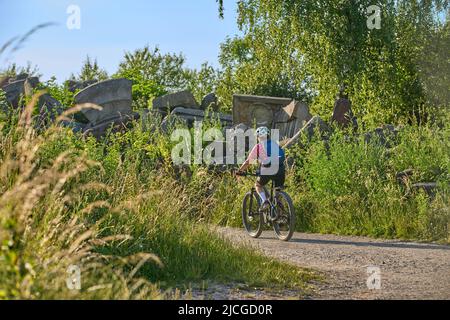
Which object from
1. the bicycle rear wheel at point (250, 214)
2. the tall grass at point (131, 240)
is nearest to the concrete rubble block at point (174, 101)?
the bicycle rear wheel at point (250, 214)

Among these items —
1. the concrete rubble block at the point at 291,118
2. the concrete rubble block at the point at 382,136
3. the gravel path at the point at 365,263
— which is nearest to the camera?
the gravel path at the point at 365,263

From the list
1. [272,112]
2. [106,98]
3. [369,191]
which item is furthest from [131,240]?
[272,112]

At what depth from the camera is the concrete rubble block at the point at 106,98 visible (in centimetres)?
2081

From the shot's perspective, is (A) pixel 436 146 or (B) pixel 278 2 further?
(B) pixel 278 2

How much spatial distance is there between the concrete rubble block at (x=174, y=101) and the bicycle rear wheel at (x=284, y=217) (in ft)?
33.3

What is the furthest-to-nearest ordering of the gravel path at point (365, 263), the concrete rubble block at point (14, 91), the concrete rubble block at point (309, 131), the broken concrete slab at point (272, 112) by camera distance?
the broken concrete slab at point (272, 112), the concrete rubble block at point (14, 91), the concrete rubble block at point (309, 131), the gravel path at point (365, 263)

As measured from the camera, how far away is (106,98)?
2092 cm

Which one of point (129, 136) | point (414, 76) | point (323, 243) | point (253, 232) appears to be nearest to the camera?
point (323, 243)

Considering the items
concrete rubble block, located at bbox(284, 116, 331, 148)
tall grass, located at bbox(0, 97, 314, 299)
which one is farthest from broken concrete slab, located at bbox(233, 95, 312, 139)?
tall grass, located at bbox(0, 97, 314, 299)

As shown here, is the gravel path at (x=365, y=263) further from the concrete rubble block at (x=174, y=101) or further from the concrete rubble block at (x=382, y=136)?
the concrete rubble block at (x=174, y=101)

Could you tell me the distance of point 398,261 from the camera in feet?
29.9

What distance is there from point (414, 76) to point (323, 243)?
17.6m
